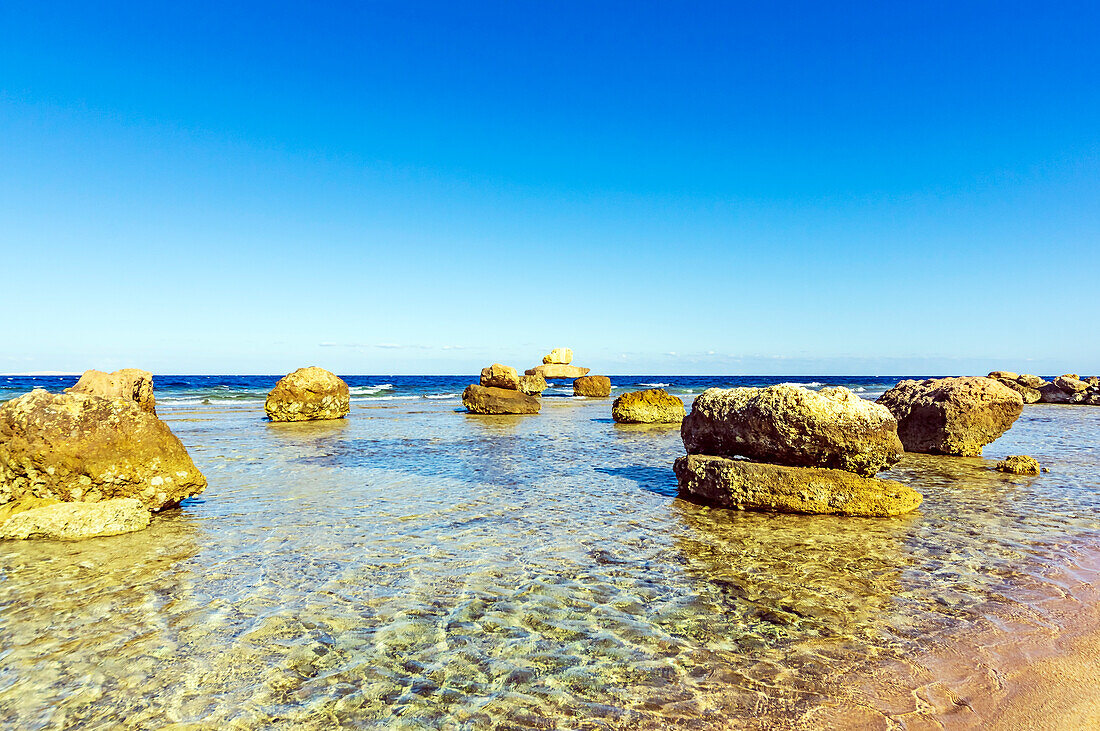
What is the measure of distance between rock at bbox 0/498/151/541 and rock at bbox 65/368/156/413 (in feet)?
32.1

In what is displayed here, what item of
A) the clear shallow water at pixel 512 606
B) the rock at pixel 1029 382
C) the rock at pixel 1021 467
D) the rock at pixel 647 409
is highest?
the rock at pixel 1029 382

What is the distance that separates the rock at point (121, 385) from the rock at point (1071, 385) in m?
47.5

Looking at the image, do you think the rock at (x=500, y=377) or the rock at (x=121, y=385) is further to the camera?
the rock at (x=500, y=377)

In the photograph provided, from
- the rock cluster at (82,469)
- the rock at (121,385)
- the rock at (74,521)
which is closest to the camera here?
the rock at (74,521)

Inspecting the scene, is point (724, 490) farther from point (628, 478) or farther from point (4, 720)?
point (4, 720)

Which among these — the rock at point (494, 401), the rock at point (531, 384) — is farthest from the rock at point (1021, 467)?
the rock at point (531, 384)

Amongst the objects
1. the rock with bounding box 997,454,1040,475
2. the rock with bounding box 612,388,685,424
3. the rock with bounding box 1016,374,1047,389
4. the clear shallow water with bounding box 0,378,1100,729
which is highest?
the rock with bounding box 1016,374,1047,389

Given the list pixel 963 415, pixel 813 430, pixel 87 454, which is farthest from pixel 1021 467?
pixel 87 454

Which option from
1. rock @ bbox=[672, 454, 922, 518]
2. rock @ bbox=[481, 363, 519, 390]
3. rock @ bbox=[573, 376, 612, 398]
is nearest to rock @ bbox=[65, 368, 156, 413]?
rock @ bbox=[672, 454, 922, 518]

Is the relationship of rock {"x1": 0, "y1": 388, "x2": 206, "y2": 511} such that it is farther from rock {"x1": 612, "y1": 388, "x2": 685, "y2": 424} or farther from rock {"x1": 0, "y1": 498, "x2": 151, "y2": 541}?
rock {"x1": 612, "y1": 388, "x2": 685, "y2": 424}

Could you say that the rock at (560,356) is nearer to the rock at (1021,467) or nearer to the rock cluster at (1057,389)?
the rock cluster at (1057,389)

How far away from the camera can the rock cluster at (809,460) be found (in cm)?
813

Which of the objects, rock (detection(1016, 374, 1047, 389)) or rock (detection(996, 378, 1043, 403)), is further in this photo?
rock (detection(1016, 374, 1047, 389))

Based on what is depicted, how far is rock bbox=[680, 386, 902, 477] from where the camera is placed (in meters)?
8.27
